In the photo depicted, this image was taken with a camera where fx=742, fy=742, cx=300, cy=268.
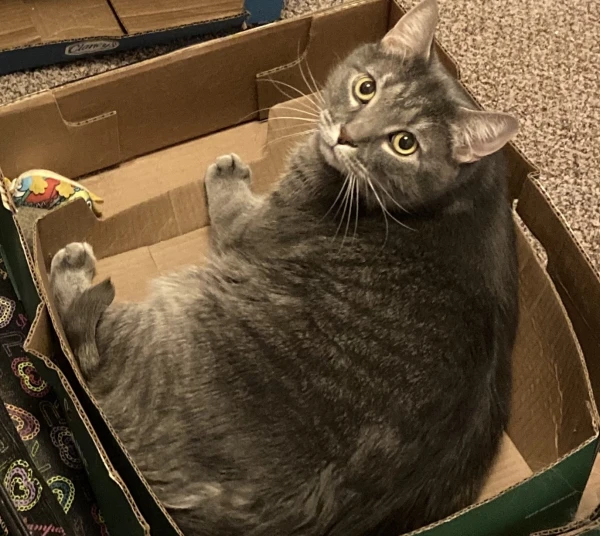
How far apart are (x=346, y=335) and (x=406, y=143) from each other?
1.11 feet

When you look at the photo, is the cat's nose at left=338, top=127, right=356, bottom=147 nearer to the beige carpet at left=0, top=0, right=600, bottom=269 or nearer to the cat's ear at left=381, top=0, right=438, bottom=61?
the cat's ear at left=381, top=0, right=438, bottom=61

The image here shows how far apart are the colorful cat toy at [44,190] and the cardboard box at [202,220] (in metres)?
0.05

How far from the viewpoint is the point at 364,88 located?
4.16ft

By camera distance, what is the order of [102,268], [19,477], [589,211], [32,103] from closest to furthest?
[19,477], [32,103], [102,268], [589,211]

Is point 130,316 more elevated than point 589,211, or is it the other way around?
point 130,316

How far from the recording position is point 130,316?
1240 millimetres

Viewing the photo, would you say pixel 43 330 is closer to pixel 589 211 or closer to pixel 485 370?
pixel 485 370

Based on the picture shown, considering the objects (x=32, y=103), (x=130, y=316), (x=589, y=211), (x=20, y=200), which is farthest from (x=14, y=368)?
(x=589, y=211)

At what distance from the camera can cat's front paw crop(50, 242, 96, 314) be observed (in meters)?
1.31

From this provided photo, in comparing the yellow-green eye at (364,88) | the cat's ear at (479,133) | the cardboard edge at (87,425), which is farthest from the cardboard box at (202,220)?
the yellow-green eye at (364,88)

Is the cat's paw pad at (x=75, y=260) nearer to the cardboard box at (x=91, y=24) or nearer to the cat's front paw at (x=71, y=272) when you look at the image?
the cat's front paw at (x=71, y=272)

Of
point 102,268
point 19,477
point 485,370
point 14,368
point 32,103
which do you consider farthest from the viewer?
point 102,268

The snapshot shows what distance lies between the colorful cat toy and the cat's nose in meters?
0.51

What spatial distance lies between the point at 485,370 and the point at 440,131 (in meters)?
0.39
